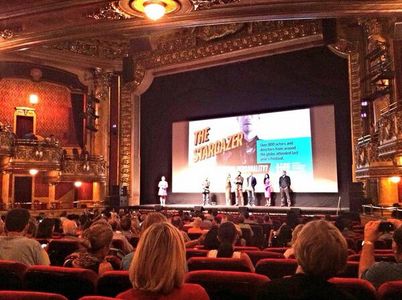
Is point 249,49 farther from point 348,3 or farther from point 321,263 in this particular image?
point 321,263

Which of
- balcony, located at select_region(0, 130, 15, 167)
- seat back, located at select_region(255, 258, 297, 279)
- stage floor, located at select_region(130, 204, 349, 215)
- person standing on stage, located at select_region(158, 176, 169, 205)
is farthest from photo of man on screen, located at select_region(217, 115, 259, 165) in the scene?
seat back, located at select_region(255, 258, 297, 279)

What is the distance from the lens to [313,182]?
49.6 ft

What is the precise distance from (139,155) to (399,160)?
11054 millimetres

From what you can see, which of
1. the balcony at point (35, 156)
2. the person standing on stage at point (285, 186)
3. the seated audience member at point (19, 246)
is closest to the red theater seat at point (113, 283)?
the seated audience member at point (19, 246)

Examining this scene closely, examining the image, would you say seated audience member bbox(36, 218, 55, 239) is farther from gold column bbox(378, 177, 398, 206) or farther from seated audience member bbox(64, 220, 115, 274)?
gold column bbox(378, 177, 398, 206)

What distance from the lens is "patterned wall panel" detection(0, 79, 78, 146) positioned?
55.7 ft

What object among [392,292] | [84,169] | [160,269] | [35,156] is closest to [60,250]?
[160,269]

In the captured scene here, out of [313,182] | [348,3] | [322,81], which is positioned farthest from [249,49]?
[348,3]

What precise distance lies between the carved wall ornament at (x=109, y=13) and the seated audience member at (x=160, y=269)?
19.0ft

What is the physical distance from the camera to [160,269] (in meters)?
1.85

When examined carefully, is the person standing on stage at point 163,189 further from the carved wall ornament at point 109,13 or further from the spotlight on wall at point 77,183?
the carved wall ornament at point 109,13

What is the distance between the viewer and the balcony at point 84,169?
16.1 metres

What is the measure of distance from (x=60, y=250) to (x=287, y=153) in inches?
475

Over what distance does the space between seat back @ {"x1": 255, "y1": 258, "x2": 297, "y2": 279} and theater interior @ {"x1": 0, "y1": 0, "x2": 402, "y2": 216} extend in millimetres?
7144
